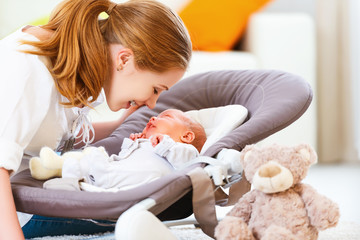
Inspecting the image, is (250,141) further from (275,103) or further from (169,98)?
(169,98)

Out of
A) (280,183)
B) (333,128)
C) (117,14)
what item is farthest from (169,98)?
(333,128)

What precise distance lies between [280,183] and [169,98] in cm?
69

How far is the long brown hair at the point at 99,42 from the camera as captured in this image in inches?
49.8

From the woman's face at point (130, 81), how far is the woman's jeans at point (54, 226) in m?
0.31

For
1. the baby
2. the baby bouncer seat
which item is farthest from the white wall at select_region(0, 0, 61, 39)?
the baby

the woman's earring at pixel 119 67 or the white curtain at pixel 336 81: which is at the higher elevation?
the woman's earring at pixel 119 67

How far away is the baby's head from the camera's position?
4.70 ft

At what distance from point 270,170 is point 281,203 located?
68mm

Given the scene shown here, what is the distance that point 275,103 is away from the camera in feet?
4.48

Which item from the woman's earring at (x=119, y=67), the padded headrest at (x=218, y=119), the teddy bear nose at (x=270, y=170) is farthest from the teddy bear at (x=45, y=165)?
the teddy bear nose at (x=270, y=170)

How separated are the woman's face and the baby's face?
97 mm

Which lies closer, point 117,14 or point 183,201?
point 183,201

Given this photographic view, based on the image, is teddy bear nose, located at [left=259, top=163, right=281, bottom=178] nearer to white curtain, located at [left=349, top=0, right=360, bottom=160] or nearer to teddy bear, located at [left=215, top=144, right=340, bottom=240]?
teddy bear, located at [left=215, top=144, right=340, bottom=240]

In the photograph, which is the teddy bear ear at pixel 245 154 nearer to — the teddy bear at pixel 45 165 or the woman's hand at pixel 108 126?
the teddy bear at pixel 45 165
